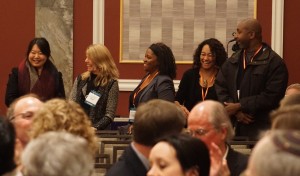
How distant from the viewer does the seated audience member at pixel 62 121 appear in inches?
161

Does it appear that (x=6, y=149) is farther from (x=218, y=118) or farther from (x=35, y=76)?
(x=35, y=76)

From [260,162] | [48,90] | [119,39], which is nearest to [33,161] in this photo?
[260,162]

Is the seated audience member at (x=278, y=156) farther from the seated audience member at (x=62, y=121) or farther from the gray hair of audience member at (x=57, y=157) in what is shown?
the seated audience member at (x=62, y=121)

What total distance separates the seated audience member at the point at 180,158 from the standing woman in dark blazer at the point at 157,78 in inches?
143

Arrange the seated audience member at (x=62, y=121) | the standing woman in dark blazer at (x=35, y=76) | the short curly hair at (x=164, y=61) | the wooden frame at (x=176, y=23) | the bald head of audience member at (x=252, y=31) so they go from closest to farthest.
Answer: the seated audience member at (x=62, y=121)
the short curly hair at (x=164, y=61)
the bald head of audience member at (x=252, y=31)
the standing woman in dark blazer at (x=35, y=76)
the wooden frame at (x=176, y=23)

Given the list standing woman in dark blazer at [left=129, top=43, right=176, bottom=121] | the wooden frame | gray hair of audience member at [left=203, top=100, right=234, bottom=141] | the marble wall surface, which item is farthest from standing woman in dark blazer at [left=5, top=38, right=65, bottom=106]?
gray hair of audience member at [left=203, top=100, right=234, bottom=141]

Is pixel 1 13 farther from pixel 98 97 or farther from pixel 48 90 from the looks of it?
pixel 98 97

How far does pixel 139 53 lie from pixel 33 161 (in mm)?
7811

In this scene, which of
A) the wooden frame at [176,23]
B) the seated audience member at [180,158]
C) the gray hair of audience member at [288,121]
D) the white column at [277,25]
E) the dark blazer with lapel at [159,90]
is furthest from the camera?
the wooden frame at [176,23]

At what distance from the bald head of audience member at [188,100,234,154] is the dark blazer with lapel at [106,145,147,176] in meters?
0.48

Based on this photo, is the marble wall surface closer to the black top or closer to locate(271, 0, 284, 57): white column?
locate(271, 0, 284, 57): white column

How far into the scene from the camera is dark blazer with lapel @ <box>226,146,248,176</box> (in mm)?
4441

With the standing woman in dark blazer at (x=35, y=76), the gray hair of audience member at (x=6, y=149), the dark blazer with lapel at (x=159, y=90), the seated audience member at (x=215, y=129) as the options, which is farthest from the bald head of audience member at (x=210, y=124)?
the standing woman in dark blazer at (x=35, y=76)

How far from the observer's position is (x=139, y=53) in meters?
10.7
